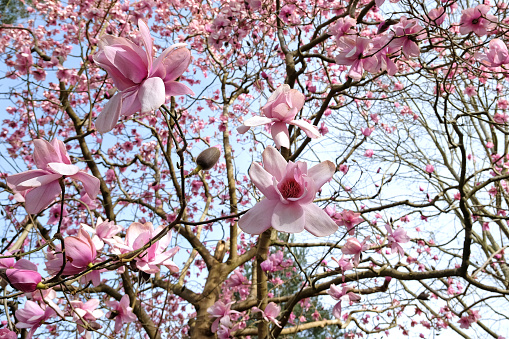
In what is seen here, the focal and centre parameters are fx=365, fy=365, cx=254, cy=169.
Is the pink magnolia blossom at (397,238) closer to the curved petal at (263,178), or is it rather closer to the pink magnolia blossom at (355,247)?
the pink magnolia blossom at (355,247)

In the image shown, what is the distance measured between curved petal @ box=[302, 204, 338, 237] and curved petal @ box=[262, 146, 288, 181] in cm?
9

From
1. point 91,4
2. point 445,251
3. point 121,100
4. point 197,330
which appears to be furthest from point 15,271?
point 445,251

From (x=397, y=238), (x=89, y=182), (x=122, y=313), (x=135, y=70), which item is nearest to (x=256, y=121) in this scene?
(x=135, y=70)

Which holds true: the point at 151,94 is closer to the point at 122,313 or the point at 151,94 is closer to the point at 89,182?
the point at 89,182

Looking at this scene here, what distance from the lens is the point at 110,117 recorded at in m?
0.73

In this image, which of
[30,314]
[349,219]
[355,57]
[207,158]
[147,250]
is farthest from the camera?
[349,219]

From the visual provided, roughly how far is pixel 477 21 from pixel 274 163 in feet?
4.80

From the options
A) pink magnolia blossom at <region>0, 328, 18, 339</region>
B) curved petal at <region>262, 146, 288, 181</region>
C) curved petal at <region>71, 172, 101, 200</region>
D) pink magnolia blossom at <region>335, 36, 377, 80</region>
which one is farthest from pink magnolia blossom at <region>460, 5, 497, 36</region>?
pink magnolia blossom at <region>0, 328, 18, 339</region>

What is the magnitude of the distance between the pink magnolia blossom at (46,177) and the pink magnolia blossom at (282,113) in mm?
394

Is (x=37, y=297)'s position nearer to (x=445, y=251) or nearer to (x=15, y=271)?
(x=15, y=271)

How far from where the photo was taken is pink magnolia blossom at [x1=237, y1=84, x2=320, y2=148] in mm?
869

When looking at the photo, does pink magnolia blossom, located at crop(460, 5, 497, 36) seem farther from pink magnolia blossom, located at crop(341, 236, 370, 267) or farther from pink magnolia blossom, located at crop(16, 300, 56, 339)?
pink magnolia blossom, located at crop(16, 300, 56, 339)

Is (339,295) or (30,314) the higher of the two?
(339,295)

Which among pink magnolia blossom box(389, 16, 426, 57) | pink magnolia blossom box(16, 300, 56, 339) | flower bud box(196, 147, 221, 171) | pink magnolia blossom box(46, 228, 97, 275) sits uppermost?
pink magnolia blossom box(389, 16, 426, 57)
